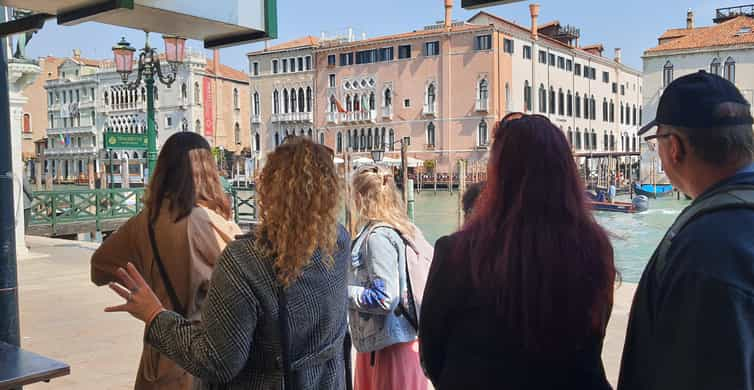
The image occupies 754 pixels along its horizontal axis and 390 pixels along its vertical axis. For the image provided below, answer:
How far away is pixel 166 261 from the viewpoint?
7.89 feet

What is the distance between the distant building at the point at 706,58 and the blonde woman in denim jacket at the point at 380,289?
4186cm

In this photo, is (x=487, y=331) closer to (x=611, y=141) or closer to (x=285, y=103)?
(x=285, y=103)

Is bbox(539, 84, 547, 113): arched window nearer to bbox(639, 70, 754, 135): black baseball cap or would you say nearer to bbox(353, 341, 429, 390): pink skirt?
bbox(353, 341, 429, 390): pink skirt

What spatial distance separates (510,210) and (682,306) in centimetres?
44

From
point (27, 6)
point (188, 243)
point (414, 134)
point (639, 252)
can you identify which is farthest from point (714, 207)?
point (414, 134)

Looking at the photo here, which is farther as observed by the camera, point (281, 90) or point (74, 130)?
point (74, 130)

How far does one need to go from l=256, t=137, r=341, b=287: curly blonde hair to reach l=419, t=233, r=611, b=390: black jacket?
1.13 feet

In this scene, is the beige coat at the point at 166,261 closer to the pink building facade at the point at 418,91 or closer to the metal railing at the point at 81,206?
Result: the metal railing at the point at 81,206

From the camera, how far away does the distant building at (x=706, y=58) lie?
4231 cm

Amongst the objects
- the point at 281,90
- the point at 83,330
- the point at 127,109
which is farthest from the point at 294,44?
the point at 83,330

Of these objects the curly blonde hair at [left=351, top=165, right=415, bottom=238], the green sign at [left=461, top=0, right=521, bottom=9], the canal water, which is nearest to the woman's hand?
the green sign at [left=461, top=0, right=521, bottom=9]

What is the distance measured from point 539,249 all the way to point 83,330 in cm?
576

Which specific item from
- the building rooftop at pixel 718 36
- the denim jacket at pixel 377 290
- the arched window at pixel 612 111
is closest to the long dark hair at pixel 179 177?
the denim jacket at pixel 377 290

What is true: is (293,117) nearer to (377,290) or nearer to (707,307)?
(377,290)
